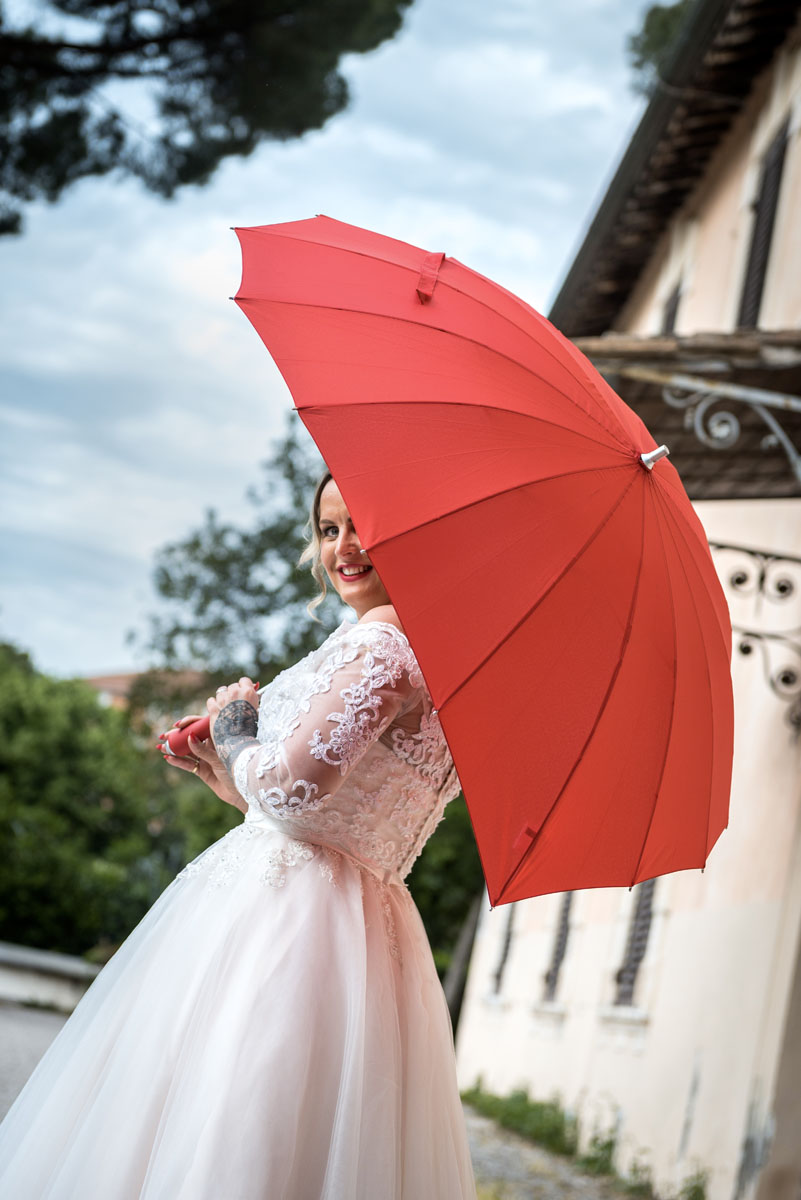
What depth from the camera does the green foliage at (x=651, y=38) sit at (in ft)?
67.6

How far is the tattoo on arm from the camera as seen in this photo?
8.22ft

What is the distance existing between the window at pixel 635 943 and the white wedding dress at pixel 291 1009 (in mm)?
7101

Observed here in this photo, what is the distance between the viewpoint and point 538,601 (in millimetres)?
2307

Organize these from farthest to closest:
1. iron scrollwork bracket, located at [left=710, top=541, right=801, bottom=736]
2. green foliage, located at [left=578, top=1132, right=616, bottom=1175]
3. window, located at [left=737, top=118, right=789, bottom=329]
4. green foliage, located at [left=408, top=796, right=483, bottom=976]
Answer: green foliage, located at [left=408, top=796, right=483, bottom=976]
window, located at [left=737, top=118, right=789, bottom=329]
green foliage, located at [left=578, top=1132, right=616, bottom=1175]
iron scrollwork bracket, located at [left=710, top=541, right=801, bottom=736]

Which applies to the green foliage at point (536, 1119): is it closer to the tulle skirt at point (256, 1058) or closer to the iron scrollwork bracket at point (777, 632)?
the iron scrollwork bracket at point (777, 632)

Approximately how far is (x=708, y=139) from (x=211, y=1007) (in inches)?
440

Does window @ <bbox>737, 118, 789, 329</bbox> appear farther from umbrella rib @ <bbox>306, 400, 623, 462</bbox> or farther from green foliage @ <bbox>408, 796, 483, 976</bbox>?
green foliage @ <bbox>408, 796, 483, 976</bbox>

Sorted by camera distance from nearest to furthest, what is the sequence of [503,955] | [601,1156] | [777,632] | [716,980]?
[716,980] < [777,632] < [601,1156] < [503,955]

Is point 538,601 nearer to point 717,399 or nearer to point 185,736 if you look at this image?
point 185,736

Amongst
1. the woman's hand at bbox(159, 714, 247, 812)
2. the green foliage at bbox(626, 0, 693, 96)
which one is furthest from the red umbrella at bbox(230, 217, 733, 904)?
the green foliage at bbox(626, 0, 693, 96)

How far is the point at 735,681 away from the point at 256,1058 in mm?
6723

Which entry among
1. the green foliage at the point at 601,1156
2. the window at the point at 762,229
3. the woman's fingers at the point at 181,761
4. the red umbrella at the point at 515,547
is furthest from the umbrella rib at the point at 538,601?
the green foliage at the point at 601,1156

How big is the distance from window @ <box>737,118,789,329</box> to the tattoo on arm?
7.75 metres

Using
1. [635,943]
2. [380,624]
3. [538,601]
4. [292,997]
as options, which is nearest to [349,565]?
[380,624]
